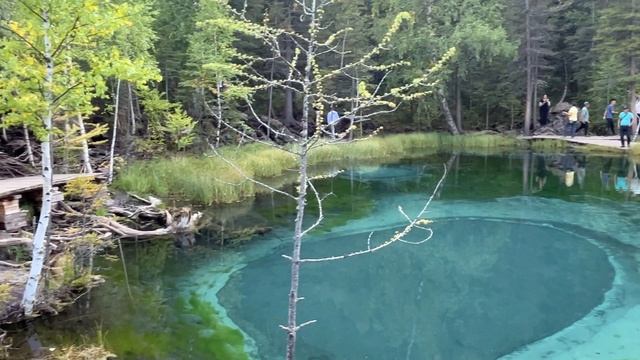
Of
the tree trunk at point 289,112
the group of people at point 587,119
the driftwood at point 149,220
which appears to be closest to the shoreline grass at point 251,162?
the driftwood at point 149,220

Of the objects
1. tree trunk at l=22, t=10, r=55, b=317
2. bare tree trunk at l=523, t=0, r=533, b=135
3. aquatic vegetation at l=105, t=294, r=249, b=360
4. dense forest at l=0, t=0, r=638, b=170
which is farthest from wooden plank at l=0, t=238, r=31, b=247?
bare tree trunk at l=523, t=0, r=533, b=135

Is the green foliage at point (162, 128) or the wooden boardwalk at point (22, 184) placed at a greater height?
the green foliage at point (162, 128)

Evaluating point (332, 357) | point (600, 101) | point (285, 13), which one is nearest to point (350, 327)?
point (332, 357)

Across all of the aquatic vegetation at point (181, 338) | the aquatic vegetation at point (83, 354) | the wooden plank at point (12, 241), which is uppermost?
the wooden plank at point (12, 241)

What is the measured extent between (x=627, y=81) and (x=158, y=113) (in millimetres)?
18218

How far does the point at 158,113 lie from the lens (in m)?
17.3

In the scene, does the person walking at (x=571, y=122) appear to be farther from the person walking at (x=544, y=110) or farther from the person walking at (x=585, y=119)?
the person walking at (x=544, y=110)

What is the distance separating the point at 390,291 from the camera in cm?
815

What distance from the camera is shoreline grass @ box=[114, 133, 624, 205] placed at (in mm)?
12891

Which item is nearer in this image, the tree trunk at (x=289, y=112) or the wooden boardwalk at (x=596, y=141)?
the wooden boardwalk at (x=596, y=141)

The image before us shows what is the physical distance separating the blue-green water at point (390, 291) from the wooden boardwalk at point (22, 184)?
1702 millimetres

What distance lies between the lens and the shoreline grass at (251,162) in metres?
12.9

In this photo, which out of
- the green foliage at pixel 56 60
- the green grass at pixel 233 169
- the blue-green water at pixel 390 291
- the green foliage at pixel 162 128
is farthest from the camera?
the green foliage at pixel 162 128

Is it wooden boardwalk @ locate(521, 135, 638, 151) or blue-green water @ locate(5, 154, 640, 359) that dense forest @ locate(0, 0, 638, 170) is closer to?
wooden boardwalk @ locate(521, 135, 638, 151)
